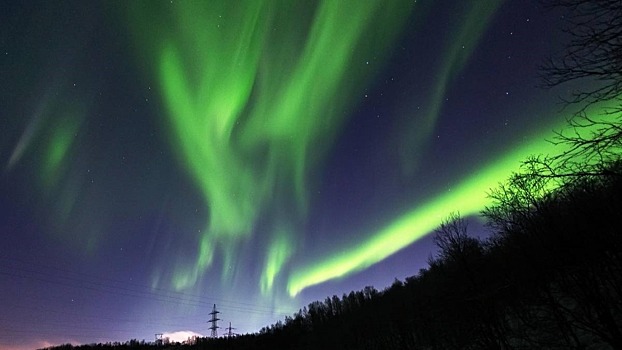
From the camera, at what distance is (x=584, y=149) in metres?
4.95

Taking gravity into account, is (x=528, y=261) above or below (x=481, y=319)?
above

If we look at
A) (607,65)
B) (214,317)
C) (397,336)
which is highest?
(214,317)

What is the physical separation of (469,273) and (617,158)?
77.2 feet

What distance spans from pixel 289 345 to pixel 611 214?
11212cm

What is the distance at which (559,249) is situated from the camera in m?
16.5

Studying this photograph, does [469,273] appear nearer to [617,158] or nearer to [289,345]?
[617,158]

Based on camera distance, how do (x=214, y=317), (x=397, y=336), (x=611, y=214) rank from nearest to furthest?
(x=611, y=214)
(x=397, y=336)
(x=214, y=317)

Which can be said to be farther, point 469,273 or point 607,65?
point 469,273

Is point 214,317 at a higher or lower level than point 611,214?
higher

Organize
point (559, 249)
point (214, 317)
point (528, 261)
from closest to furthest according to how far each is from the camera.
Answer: point (559, 249), point (528, 261), point (214, 317)

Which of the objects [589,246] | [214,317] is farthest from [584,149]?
[214,317]

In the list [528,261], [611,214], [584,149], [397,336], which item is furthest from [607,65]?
[397,336]

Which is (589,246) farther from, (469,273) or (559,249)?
(469,273)

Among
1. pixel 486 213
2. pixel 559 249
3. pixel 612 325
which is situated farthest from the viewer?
pixel 486 213
